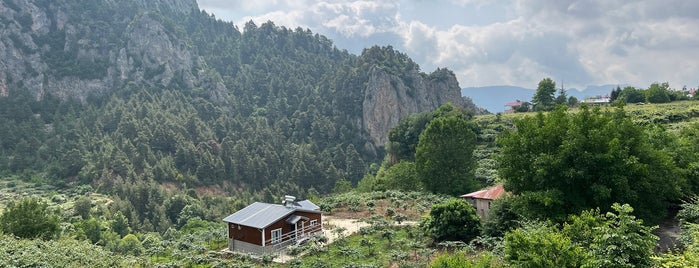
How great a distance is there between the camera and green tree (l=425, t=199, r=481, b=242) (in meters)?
23.5

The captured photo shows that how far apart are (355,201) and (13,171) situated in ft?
258

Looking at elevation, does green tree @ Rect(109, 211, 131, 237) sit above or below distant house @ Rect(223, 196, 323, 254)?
below

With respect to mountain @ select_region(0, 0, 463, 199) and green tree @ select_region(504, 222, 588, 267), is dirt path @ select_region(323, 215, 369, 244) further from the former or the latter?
mountain @ select_region(0, 0, 463, 199)

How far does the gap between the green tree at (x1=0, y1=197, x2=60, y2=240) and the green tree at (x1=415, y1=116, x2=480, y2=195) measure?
29.7 m

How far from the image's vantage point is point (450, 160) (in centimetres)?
4122

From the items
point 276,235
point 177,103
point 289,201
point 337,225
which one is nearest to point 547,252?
point 276,235

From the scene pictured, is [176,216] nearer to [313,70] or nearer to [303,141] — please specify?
[303,141]

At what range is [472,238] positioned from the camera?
76.8 ft

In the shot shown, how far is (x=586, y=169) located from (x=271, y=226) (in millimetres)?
16998

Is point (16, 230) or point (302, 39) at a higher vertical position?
point (302, 39)

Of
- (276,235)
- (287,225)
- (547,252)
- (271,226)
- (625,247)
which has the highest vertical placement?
(625,247)

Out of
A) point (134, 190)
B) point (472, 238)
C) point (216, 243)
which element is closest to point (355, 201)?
point (216, 243)

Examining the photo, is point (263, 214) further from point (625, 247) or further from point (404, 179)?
point (404, 179)

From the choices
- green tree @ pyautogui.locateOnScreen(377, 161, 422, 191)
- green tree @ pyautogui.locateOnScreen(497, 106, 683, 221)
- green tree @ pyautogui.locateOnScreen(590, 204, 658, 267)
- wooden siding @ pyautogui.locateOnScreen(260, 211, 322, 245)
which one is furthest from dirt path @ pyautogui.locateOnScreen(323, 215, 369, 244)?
green tree @ pyautogui.locateOnScreen(590, 204, 658, 267)
